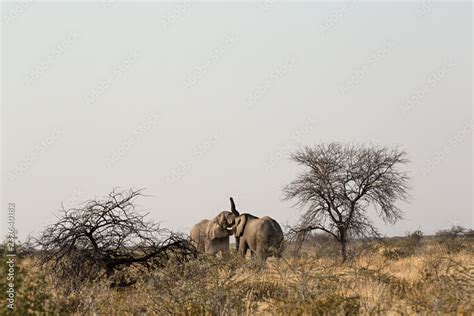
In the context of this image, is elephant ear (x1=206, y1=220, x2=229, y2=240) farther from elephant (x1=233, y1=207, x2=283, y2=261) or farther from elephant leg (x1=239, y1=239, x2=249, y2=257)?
elephant leg (x1=239, y1=239, x2=249, y2=257)

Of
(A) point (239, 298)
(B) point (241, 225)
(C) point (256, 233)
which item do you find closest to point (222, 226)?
(B) point (241, 225)

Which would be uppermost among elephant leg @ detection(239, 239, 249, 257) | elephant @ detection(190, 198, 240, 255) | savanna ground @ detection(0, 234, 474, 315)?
elephant @ detection(190, 198, 240, 255)

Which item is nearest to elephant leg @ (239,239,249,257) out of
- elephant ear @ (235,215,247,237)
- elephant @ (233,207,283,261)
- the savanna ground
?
elephant @ (233,207,283,261)

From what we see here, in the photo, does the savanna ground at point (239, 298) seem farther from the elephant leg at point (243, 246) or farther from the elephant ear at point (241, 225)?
the elephant ear at point (241, 225)

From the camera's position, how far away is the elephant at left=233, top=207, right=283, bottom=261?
27.8m

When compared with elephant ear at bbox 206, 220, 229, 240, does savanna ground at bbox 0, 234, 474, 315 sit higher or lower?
lower

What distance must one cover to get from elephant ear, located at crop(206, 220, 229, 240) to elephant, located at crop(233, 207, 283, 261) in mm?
770

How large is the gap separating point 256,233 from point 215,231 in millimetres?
2794

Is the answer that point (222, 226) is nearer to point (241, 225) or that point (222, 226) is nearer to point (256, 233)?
point (241, 225)

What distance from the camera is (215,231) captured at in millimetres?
30359

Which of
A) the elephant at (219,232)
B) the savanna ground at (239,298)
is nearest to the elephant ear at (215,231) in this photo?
the elephant at (219,232)

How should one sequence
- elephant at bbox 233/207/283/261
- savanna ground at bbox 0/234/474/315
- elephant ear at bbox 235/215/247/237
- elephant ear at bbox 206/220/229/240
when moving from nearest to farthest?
1. savanna ground at bbox 0/234/474/315
2. elephant at bbox 233/207/283/261
3. elephant ear at bbox 235/215/247/237
4. elephant ear at bbox 206/220/229/240

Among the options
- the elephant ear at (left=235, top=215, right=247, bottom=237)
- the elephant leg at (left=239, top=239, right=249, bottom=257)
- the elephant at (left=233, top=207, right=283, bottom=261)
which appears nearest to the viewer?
the elephant at (left=233, top=207, right=283, bottom=261)

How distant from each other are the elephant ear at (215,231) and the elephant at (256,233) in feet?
2.53
